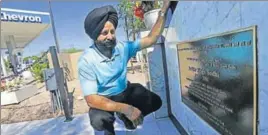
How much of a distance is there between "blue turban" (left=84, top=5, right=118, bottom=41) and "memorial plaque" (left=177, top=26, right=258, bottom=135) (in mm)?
594

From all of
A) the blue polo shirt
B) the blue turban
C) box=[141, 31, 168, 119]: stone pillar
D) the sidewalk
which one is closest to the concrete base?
the sidewalk

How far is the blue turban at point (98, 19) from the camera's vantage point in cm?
144

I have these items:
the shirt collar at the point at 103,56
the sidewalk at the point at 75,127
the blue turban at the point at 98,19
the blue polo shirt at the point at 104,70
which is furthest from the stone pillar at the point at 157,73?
→ the blue turban at the point at 98,19

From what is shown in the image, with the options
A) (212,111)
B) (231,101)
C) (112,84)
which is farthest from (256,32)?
(112,84)

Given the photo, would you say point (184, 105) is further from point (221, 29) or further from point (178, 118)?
point (221, 29)

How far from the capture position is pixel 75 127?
309cm

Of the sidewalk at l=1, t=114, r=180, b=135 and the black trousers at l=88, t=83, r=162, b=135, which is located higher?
the black trousers at l=88, t=83, r=162, b=135

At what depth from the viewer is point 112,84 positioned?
1.67 m

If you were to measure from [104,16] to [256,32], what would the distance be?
84cm

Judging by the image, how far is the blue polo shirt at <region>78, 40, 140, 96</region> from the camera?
1.50 m

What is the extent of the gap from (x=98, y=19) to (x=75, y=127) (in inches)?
80.5

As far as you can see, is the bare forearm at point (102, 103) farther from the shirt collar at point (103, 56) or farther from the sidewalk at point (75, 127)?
the sidewalk at point (75, 127)

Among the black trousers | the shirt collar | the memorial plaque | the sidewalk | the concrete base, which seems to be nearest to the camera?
the memorial plaque

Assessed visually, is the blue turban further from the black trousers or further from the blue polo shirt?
the black trousers
